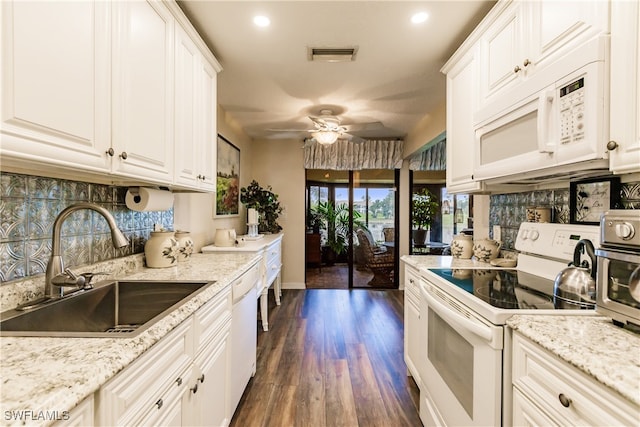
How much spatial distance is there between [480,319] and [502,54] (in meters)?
1.39

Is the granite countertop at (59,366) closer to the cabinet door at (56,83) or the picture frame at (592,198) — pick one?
the cabinet door at (56,83)

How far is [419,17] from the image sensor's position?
5.82 feet

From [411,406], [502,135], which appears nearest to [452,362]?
[411,406]

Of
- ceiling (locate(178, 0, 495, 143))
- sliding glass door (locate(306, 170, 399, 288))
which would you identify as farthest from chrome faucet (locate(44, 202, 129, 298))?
sliding glass door (locate(306, 170, 399, 288))

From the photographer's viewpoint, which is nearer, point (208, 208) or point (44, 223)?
point (44, 223)

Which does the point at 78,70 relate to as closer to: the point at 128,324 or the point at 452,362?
the point at 128,324

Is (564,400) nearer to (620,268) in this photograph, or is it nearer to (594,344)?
(594,344)

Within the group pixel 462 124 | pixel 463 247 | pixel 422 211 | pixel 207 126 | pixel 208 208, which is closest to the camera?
pixel 462 124

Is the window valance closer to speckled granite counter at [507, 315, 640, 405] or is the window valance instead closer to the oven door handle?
the oven door handle

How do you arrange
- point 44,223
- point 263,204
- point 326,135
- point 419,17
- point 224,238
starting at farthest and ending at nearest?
point 263,204, point 326,135, point 224,238, point 419,17, point 44,223

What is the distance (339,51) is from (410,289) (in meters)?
1.82

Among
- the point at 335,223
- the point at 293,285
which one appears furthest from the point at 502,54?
the point at 293,285

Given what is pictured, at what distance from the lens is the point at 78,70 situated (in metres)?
1.01

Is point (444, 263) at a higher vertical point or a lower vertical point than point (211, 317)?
higher
